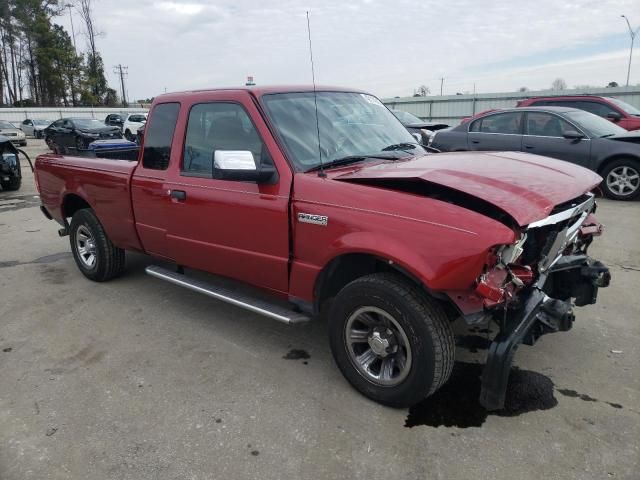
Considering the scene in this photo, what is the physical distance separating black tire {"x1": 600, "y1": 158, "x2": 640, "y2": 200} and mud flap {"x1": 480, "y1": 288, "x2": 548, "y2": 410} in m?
Answer: 7.23

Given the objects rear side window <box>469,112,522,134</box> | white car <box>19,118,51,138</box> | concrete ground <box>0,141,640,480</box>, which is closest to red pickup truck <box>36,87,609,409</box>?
concrete ground <box>0,141,640,480</box>

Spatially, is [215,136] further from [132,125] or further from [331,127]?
[132,125]

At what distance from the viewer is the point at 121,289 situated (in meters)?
5.12

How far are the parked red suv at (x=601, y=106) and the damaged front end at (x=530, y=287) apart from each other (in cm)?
872

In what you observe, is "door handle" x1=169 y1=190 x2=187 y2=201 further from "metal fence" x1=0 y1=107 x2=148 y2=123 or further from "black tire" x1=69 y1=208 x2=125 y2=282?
"metal fence" x1=0 y1=107 x2=148 y2=123

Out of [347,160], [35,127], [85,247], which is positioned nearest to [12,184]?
[85,247]

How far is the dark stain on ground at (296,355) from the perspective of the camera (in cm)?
363

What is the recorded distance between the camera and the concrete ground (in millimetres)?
2537

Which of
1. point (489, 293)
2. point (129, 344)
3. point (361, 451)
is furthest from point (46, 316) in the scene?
point (489, 293)

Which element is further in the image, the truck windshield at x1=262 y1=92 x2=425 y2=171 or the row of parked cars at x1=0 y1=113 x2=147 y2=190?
the row of parked cars at x1=0 y1=113 x2=147 y2=190

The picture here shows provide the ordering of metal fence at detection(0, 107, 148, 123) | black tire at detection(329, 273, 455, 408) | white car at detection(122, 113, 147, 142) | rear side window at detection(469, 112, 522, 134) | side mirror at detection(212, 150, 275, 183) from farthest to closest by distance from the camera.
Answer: metal fence at detection(0, 107, 148, 123) < white car at detection(122, 113, 147, 142) < rear side window at detection(469, 112, 522, 134) < side mirror at detection(212, 150, 275, 183) < black tire at detection(329, 273, 455, 408)

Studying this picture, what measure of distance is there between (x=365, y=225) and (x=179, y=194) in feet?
5.70

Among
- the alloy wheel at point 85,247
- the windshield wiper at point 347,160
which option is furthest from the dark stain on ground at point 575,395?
the alloy wheel at point 85,247

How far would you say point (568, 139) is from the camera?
874 centimetres
